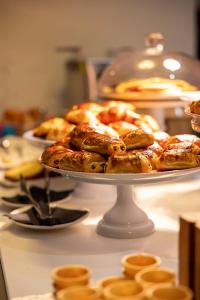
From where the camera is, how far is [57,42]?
13.0ft

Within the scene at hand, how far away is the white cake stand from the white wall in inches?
109

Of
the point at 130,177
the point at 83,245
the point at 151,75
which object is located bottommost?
the point at 83,245

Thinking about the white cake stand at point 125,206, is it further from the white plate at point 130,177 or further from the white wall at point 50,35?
the white wall at point 50,35

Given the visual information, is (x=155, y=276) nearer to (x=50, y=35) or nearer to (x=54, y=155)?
(x=54, y=155)

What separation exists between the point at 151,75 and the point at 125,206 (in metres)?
0.74

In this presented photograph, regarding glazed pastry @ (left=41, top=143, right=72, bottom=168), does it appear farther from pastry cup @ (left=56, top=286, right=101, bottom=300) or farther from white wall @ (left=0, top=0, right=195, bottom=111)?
white wall @ (left=0, top=0, right=195, bottom=111)

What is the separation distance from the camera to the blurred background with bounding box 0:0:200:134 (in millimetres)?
3871

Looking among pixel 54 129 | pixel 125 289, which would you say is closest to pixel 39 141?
pixel 54 129

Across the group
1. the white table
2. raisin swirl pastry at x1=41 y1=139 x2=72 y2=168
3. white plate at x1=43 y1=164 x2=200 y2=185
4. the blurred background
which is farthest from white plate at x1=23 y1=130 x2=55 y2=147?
the blurred background

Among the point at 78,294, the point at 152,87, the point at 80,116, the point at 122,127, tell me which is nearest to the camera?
the point at 78,294

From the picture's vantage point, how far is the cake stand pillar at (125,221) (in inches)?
47.3

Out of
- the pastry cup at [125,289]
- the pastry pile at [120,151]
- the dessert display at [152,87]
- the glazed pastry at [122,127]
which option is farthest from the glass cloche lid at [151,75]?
the pastry cup at [125,289]

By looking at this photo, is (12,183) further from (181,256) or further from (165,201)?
(181,256)

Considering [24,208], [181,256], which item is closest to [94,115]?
[24,208]
